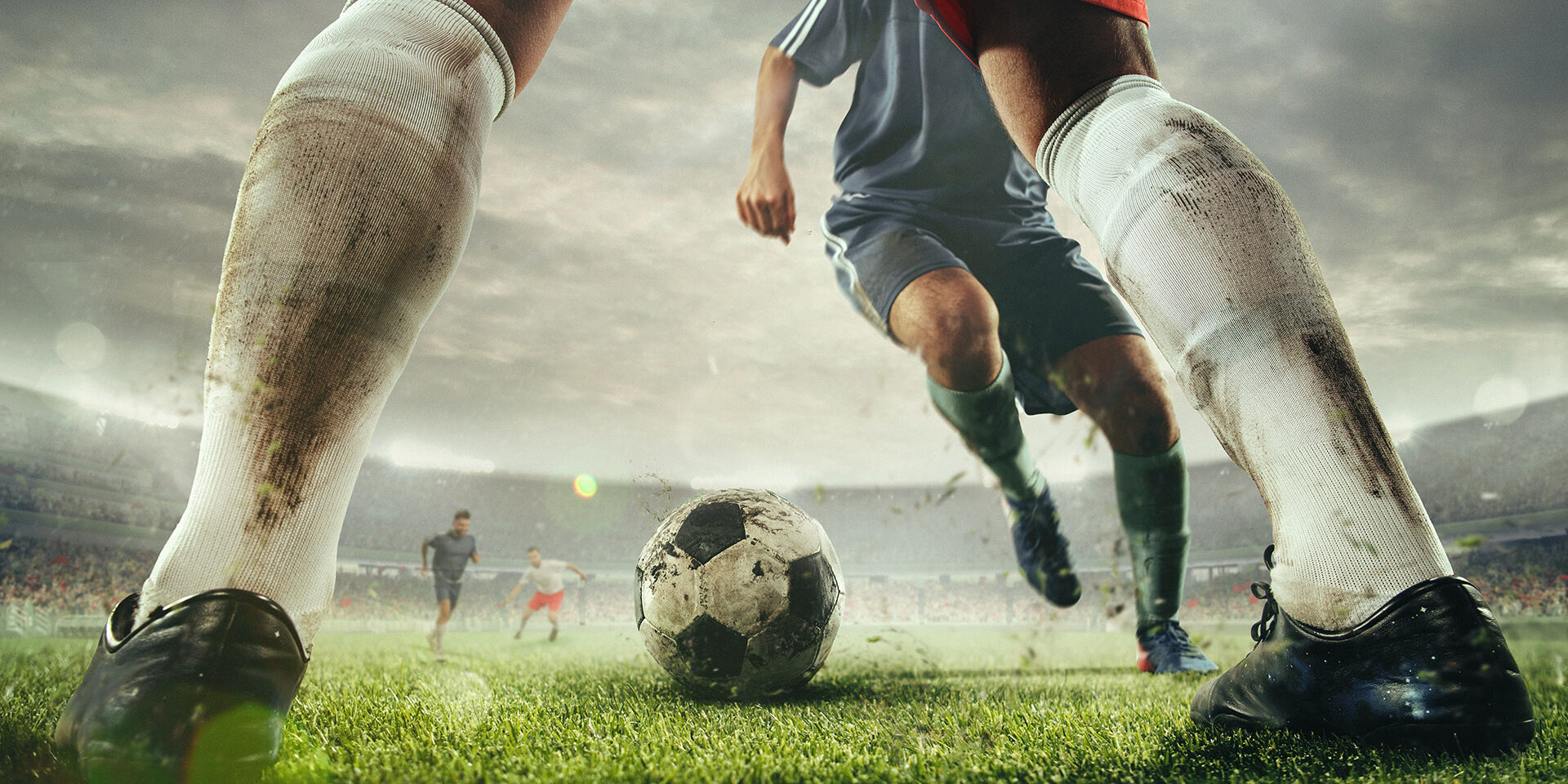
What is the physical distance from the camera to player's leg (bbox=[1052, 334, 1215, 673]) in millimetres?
2658

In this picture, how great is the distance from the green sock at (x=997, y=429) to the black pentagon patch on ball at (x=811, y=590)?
930 millimetres

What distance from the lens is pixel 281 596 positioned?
0.85 metres

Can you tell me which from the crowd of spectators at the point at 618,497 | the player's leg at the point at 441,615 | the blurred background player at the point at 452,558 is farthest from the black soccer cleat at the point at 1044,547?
the crowd of spectators at the point at 618,497

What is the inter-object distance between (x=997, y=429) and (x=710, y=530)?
1313 millimetres

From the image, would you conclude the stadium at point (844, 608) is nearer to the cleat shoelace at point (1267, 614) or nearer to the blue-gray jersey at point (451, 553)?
the cleat shoelace at point (1267, 614)

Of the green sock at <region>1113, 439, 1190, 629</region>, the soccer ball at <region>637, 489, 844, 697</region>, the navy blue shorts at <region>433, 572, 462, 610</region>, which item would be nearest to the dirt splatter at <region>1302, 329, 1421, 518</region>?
the soccer ball at <region>637, 489, 844, 697</region>

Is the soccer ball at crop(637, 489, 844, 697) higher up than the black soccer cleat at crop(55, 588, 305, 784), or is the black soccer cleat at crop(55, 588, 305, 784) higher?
the black soccer cleat at crop(55, 588, 305, 784)

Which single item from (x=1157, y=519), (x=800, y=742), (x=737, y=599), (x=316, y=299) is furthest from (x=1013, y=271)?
(x=316, y=299)

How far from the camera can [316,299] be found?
854 millimetres

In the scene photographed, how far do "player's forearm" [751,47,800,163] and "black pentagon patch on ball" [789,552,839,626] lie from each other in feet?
4.87

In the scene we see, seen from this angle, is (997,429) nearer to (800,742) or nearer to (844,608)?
(844,608)

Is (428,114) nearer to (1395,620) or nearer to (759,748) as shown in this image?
(759,748)

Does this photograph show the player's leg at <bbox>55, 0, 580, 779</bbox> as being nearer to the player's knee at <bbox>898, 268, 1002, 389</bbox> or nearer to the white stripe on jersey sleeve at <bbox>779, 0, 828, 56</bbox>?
the player's knee at <bbox>898, 268, 1002, 389</bbox>

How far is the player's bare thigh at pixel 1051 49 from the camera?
983 millimetres
